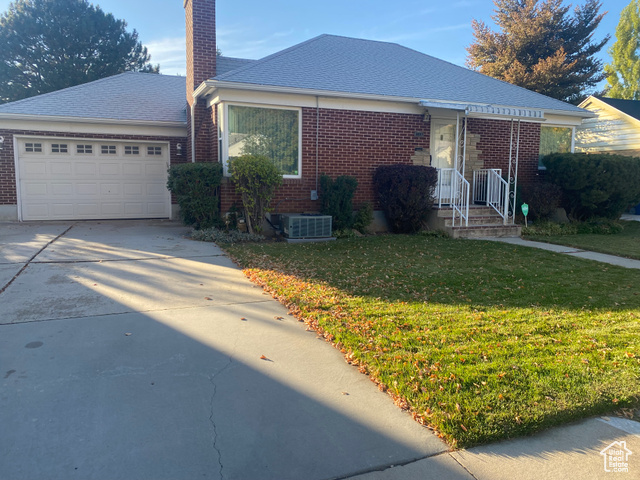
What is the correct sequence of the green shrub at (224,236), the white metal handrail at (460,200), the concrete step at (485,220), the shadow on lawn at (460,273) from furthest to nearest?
the concrete step at (485,220)
the white metal handrail at (460,200)
the green shrub at (224,236)
the shadow on lawn at (460,273)

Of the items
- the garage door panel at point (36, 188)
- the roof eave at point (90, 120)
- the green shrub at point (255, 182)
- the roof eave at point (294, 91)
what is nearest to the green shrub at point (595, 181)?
the roof eave at point (294, 91)

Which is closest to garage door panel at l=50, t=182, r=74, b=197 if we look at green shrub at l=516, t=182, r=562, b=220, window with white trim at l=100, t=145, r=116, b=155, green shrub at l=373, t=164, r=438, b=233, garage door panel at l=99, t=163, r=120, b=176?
garage door panel at l=99, t=163, r=120, b=176

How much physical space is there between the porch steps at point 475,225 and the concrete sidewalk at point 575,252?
262 mm

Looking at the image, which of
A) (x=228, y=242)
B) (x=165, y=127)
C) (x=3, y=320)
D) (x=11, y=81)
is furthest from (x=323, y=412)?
(x=11, y=81)

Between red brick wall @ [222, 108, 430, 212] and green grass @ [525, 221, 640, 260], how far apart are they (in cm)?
388

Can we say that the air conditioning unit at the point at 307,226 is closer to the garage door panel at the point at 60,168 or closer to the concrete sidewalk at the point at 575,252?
the concrete sidewalk at the point at 575,252

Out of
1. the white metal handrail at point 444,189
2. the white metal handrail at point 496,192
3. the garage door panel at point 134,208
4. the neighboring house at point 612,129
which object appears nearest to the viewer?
the white metal handrail at point 444,189

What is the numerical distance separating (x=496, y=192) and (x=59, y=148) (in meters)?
12.1

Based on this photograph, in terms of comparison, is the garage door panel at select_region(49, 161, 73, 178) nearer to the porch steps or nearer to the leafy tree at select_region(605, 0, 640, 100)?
the porch steps

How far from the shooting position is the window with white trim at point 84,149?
44.3ft

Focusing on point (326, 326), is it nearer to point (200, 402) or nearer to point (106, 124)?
point (200, 402)

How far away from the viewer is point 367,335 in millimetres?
4473

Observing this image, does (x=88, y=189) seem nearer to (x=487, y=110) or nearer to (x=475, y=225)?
(x=475, y=225)

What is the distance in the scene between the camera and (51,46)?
2717cm
